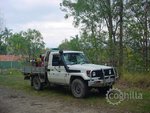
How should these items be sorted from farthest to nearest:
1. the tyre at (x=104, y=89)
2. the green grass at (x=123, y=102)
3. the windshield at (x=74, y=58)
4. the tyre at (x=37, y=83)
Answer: the tyre at (x=37, y=83) → the windshield at (x=74, y=58) → the tyre at (x=104, y=89) → the green grass at (x=123, y=102)

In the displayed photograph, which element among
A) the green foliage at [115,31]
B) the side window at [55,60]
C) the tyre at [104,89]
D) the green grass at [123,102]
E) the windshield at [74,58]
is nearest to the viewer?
the green grass at [123,102]

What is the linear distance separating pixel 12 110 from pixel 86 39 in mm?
17900

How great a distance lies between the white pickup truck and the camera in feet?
43.6

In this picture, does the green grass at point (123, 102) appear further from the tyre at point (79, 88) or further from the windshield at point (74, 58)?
the windshield at point (74, 58)

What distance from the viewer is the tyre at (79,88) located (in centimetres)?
1333

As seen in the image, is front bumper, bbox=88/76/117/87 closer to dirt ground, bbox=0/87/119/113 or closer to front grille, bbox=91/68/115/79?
front grille, bbox=91/68/115/79

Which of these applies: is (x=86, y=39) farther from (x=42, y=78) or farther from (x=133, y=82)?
(x=42, y=78)

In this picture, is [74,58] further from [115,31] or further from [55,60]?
[115,31]

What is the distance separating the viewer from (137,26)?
20.7 m

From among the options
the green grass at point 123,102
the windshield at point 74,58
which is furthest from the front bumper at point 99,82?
the windshield at point 74,58

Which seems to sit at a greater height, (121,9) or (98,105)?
(121,9)

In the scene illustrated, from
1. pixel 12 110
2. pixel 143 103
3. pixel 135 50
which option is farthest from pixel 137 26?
pixel 12 110

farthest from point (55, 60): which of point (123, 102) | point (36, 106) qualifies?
point (123, 102)

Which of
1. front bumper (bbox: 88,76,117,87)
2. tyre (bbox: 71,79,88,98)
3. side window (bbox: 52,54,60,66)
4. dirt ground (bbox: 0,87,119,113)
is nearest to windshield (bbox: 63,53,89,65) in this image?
side window (bbox: 52,54,60,66)
